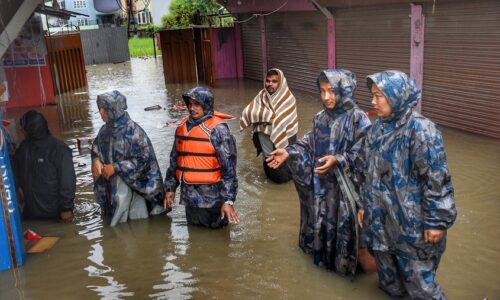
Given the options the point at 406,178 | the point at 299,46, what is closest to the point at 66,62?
the point at 299,46

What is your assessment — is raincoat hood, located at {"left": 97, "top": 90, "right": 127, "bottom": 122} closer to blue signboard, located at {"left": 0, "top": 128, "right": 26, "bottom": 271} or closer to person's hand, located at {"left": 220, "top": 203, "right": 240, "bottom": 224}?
blue signboard, located at {"left": 0, "top": 128, "right": 26, "bottom": 271}

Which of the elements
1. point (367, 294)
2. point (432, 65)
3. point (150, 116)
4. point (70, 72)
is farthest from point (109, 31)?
point (367, 294)

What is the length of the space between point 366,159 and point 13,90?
12.8 meters

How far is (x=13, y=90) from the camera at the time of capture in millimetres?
14250

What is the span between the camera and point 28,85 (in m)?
14.5

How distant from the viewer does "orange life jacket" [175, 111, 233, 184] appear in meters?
5.19

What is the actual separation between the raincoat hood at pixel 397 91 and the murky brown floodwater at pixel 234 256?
157 centimetres

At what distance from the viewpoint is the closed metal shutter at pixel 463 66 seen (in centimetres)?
856

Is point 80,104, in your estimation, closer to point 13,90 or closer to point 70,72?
point 13,90

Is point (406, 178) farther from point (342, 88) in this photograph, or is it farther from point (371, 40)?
point (371, 40)

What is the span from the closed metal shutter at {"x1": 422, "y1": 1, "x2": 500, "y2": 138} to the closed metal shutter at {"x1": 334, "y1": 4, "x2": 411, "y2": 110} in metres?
0.77

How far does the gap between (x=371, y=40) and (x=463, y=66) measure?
294 cm

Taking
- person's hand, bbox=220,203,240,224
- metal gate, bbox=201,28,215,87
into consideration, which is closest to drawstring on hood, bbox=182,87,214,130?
person's hand, bbox=220,203,240,224

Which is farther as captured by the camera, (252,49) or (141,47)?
(141,47)
